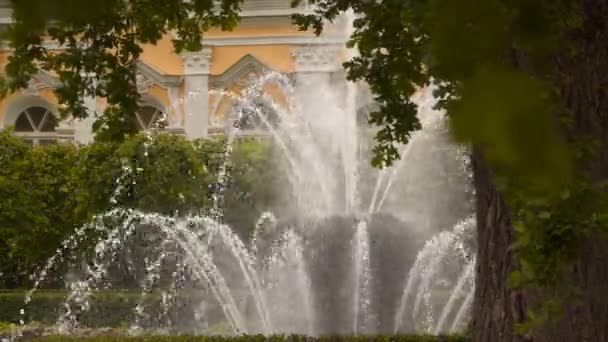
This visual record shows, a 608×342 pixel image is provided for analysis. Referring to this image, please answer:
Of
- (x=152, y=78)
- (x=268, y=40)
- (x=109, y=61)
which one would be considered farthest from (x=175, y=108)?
(x=109, y=61)

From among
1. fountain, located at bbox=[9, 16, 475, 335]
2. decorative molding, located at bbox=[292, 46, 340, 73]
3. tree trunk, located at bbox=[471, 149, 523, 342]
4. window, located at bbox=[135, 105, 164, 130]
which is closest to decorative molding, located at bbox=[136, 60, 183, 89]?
window, located at bbox=[135, 105, 164, 130]

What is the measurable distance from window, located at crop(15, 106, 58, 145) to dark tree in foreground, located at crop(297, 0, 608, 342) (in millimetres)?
14795

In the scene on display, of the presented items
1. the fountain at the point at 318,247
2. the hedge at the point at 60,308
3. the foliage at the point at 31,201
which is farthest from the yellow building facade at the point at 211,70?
the hedge at the point at 60,308

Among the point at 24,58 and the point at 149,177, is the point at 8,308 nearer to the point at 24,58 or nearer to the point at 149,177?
the point at 149,177

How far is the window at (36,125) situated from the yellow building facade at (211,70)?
0.9 inches

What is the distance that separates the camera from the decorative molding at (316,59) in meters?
17.9

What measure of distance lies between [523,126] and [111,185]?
13.3m

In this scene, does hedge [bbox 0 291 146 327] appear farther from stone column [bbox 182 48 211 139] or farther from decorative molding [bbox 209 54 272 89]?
decorative molding [bbox 209 54 272 89]

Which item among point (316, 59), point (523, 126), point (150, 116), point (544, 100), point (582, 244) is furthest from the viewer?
point (150, 116)

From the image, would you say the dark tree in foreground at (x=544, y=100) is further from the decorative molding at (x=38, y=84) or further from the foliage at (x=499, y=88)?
the decorative molding at (x=38, y=84)

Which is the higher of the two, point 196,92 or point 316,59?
point 316,59

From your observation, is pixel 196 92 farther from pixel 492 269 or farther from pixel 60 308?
pixel 492 269

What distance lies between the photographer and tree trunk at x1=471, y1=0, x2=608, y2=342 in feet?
11.0

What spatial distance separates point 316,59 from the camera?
18.0 m
